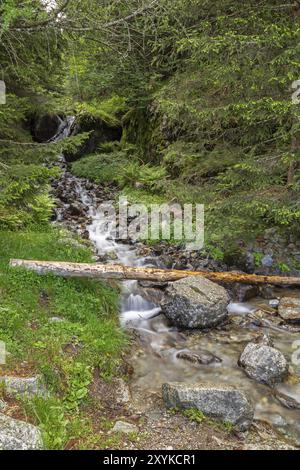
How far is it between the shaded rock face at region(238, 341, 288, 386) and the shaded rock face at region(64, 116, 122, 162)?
1470 cm

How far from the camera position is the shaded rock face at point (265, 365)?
5.38m

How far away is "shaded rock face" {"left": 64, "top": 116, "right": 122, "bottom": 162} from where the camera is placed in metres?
18.4

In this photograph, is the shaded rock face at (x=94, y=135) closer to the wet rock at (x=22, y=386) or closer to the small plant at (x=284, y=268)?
the small plant at (x=284, y=268)

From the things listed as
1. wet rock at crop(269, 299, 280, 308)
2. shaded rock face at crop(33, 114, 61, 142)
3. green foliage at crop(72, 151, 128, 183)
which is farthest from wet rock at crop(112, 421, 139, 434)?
shaded rock face at crop(33, 114, 61, 142)

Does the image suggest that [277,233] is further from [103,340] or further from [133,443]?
[133,443]

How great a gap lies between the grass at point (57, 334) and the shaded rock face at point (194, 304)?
41.7 inches

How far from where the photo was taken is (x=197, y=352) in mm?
6098

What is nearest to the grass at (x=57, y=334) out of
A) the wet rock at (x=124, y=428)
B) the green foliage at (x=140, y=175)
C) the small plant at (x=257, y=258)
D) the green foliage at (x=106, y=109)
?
the wet rock at (x=124, y=428)

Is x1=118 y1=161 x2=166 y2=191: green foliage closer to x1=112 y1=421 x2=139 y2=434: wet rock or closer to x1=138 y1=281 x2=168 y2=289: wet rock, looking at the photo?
x1=138 y1=281 x2=168 y2=289: wet rock

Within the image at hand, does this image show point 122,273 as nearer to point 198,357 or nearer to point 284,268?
point 198,357

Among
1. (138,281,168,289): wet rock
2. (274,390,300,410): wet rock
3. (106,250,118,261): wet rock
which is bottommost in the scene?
(274,390,300,410): wet rock

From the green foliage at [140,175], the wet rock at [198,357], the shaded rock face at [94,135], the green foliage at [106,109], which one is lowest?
the wet rock at [198,357]

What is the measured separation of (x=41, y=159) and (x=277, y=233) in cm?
567

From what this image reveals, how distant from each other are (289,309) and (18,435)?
5.50m
